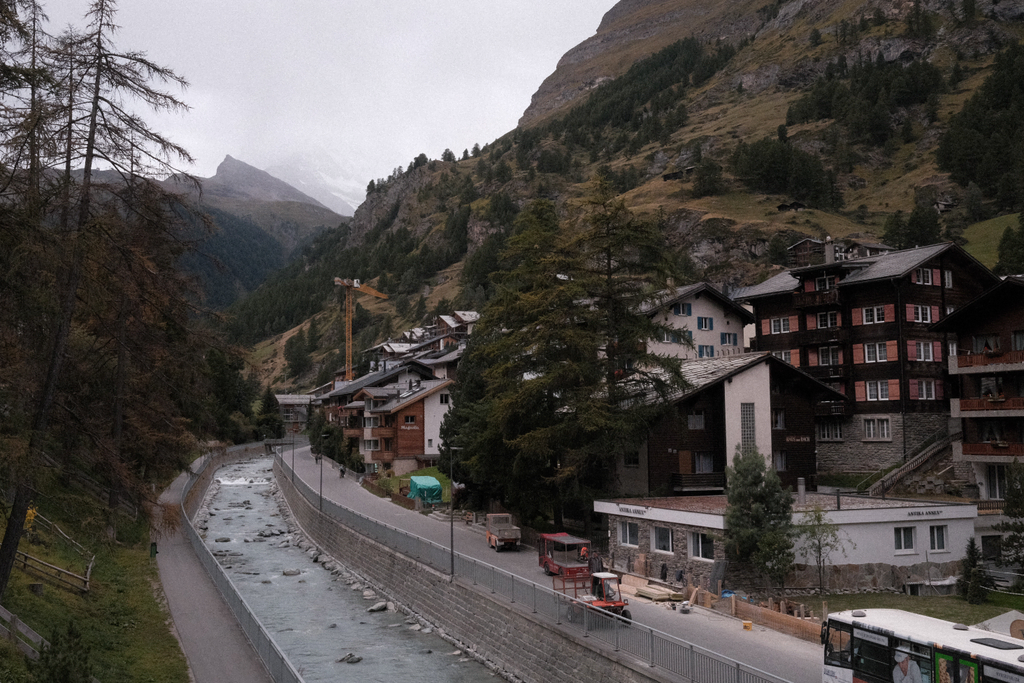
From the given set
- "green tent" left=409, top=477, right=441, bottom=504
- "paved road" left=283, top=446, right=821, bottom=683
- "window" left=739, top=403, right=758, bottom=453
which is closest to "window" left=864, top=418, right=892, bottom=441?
"window" left=739, top=403, right=758, bottom=453

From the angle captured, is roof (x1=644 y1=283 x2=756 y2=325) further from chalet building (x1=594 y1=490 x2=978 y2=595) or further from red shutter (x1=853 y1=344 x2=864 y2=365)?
chalet building (x1=594 y1=490 x2=978 y2=595)

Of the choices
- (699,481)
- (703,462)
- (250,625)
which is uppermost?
(703,462)

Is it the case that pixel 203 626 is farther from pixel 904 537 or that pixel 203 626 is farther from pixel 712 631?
pixel 904 537

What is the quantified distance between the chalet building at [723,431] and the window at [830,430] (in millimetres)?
12297

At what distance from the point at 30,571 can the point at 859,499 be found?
1366 inches

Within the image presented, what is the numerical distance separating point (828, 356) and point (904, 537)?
2468 cm

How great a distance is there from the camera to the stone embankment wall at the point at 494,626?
23.4 m

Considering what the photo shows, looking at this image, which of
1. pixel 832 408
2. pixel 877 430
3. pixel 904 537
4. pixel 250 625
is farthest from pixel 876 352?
pixel 250 625

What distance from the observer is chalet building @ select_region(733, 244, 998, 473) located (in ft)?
170

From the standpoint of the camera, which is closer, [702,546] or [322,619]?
[702,546]

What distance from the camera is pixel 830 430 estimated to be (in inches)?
2180

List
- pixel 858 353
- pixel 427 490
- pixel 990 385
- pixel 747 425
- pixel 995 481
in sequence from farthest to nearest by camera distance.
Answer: pixel 427 490
pixel 858 353
pixel 990 385
pixel 995 481
pixel 747 425

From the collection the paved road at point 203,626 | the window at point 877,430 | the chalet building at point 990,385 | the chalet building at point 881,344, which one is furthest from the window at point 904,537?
the paved road at point 203,626

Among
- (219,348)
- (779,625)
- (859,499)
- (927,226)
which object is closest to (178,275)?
(219,348)
